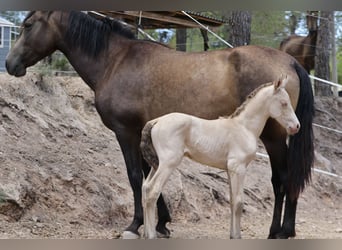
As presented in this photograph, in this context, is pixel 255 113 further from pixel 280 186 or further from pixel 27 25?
pixel 27 25

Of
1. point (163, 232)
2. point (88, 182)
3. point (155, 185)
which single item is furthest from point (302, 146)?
point (88, 182)

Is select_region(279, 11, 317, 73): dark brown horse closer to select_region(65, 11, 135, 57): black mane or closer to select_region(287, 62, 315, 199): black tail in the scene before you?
select_region(287, 62, 315, 199): black tail

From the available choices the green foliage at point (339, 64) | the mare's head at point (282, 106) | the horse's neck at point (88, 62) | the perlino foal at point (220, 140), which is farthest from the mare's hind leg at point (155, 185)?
the green foliage at point (339, 64)

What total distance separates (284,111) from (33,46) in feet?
4.49

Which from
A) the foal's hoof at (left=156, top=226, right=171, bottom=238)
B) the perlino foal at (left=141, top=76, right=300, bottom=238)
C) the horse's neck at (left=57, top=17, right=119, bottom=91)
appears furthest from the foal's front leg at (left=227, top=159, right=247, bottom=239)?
the horse's neck at (left=57, top=17, right=119, bottom=91)

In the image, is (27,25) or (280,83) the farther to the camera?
(27,25)

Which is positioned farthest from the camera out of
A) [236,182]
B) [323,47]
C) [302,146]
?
[323,47]

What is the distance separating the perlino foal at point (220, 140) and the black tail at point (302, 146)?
18cm

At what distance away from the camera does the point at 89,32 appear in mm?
3115

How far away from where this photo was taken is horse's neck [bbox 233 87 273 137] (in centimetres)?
262

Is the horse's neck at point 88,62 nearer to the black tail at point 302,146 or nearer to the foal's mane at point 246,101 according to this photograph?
the foal's mane at point 246,101

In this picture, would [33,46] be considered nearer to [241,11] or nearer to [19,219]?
[19,219]

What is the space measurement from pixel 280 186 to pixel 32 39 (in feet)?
4.85

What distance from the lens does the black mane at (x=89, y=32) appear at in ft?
10.2
